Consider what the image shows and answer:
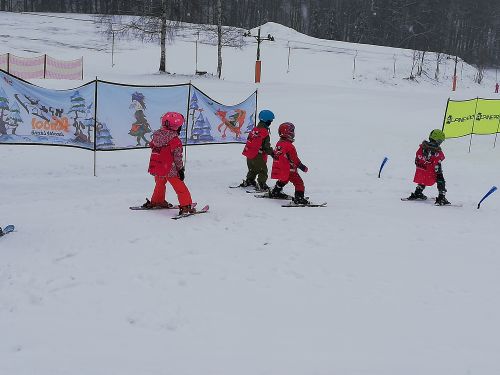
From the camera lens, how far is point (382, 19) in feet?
265

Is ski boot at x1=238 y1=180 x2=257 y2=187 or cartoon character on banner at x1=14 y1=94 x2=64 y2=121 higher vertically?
cartoon character on banner at x1=14 y1=94 x2=64 y2=121

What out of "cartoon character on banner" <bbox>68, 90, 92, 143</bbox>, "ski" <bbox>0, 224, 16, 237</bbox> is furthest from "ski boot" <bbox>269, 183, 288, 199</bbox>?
"ski" <bbox>0, 224, 16, 237</bbox>

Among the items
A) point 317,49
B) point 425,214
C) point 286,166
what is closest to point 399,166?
point 425,214

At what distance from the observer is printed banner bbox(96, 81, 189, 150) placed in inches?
389

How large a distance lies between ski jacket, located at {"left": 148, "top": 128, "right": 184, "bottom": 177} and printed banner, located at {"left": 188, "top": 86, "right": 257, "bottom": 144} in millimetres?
3451

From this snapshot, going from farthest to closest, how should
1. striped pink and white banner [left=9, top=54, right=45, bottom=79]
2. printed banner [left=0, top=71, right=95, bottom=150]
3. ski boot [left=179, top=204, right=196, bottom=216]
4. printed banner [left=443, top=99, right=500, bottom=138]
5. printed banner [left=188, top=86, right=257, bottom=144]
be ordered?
striped pink and white banner [left=9, top=54, right=45, bottom=79] < printed banner [left=443, top=99, right=500, bottom=138] < printed banner [left=188, top=86, right=257, bottom=144] < printed banner [left=0, top=71, right=95, bottom=150] < ski boot [left=179, top=204, right=196, bottom=216]

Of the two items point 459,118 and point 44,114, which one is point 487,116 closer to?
point 459,118

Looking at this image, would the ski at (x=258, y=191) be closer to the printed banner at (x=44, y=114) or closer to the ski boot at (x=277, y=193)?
the ski boot at (x=277, y=193)

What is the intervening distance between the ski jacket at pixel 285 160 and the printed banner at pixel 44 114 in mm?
3781

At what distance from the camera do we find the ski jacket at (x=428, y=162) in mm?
9734

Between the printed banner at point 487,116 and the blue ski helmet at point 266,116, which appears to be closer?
the blue ski helmet at point 266,116

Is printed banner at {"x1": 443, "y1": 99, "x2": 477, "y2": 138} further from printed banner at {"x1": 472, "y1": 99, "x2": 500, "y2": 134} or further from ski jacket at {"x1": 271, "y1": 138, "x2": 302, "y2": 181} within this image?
ski jacket at {"x1": 271, "y1": 138, "x2": 302, "y2": 181}

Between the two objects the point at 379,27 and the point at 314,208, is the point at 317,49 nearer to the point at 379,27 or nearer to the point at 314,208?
the point at 379,27

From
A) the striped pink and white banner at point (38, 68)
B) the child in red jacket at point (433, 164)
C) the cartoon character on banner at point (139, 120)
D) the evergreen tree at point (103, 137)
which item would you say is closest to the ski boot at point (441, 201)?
the child in red jacket at point (433, 164)
